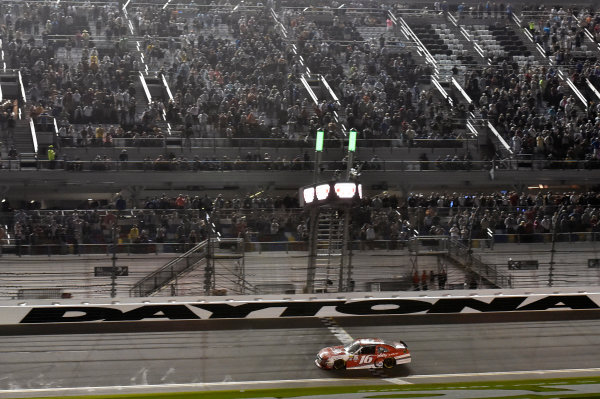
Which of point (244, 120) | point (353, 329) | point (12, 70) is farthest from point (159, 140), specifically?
point (353, 329)

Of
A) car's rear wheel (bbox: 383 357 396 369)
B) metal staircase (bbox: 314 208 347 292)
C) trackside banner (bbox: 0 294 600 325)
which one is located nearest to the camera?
car's rear wheel (bbox: 383 357 396 369)

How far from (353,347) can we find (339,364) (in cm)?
39

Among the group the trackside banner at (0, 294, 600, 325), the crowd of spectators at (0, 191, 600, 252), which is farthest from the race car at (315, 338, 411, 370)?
the crowd of spectators at (0, 191, 600, 252)

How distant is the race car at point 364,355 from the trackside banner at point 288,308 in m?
1.53

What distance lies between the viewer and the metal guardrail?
53.5 ft

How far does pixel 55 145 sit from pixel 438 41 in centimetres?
1814

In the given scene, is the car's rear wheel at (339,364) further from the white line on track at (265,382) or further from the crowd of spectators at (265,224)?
the crowd of spectators at (265,224)

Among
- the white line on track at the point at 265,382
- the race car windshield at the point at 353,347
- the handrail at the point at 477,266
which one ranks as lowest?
the white line on track at the point at 265,382

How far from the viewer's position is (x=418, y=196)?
87.7ft

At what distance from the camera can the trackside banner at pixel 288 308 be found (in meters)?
13.9

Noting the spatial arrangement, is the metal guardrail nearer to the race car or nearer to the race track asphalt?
the race track asphalt

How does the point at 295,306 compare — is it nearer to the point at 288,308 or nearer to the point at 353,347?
the point at 288,308

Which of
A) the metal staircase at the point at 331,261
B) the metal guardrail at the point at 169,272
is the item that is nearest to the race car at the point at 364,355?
the metal staircase at the point at 331,261

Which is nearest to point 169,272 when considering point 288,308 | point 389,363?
point 288,308
